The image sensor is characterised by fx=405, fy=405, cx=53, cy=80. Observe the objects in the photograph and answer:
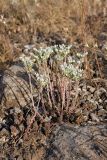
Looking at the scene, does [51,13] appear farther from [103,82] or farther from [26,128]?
[26,128]

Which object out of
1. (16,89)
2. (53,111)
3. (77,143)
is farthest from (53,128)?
(16,89)

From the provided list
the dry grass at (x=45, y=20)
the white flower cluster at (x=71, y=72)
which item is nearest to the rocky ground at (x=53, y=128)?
the white flower cluster at (x=71, y=72)

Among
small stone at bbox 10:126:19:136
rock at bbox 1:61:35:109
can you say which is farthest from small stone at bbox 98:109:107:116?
small stone at bbox 10:126:19:136

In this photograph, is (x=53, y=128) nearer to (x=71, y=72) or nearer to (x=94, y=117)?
(x=94, y=117)

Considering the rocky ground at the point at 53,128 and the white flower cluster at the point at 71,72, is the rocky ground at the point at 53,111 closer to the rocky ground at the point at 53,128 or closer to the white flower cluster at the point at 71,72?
the rocky ground at the point at 53,128

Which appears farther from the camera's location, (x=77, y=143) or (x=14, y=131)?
(x=14, y=131)

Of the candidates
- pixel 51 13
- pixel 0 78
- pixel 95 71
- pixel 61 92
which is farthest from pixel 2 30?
pixel 61 92

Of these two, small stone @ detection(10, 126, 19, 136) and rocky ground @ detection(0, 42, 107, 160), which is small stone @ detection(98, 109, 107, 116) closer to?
rocky ground @ detection(0, 42, 107, 160)
